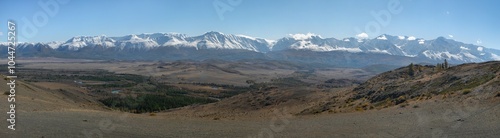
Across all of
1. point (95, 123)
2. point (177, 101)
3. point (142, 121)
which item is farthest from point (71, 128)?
point (177, 101)

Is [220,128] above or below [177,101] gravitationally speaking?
above

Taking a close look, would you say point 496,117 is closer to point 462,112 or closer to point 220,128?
point 462,112

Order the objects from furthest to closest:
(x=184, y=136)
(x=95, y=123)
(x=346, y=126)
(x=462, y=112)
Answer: (x=462, y=112)
(x=346, y=126)
(x=95, y=123)
(x=184, y=136)

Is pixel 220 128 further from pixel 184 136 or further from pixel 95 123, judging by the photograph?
pixel 95 123

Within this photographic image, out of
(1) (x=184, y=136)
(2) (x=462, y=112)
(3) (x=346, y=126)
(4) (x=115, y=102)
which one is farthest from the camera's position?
(4) (x=115, y=102)

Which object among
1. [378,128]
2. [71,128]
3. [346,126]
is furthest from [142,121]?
[378,128]

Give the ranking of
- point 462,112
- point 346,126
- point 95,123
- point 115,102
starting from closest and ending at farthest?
point 95,123
point 346,126
point 462,112
point 115,102

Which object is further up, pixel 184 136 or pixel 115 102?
pixel 184 136

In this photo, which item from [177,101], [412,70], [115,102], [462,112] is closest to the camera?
[462,112]

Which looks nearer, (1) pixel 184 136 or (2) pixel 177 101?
(1) pixel 184 136
